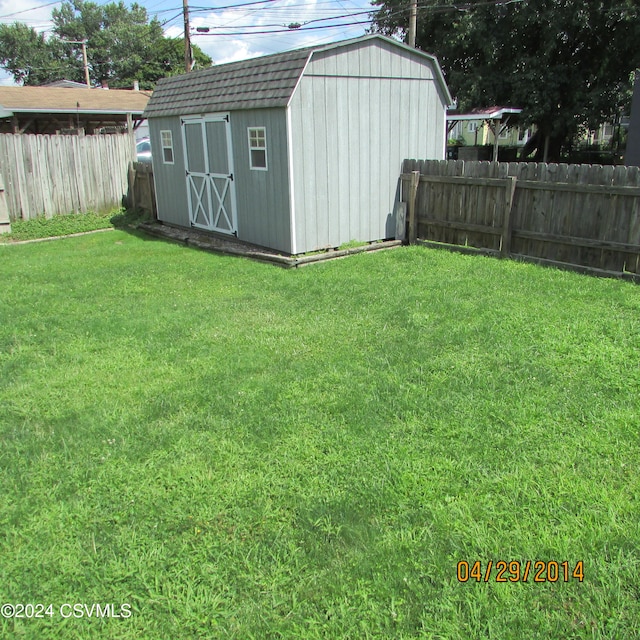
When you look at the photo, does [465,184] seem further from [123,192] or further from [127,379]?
[123,192]

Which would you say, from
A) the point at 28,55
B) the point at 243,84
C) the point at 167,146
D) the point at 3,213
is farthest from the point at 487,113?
the point at 28,55

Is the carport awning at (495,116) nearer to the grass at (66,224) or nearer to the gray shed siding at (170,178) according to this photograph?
the gray shed siding at (170,178)

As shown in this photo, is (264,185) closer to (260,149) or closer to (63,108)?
(260,149)

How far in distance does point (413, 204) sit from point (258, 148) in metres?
2.78

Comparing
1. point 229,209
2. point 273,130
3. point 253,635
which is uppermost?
point 273,130

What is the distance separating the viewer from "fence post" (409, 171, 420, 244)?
932 cm

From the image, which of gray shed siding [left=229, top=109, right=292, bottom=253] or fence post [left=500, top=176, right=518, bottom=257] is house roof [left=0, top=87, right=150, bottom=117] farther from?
fence post [left=500, top=176, right=518, bottom=257]

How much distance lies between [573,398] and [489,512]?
4.91 ft

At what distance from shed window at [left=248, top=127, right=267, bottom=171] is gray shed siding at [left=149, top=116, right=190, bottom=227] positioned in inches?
113

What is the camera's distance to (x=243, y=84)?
9.30 meters

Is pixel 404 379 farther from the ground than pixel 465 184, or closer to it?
closer to it

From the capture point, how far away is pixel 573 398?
391 cm

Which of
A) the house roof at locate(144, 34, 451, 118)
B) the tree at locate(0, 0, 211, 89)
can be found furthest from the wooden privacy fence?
the tree at locate(0, 0, 211, 89)

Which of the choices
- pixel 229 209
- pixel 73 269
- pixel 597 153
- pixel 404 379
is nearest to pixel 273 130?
pixel 229 209
